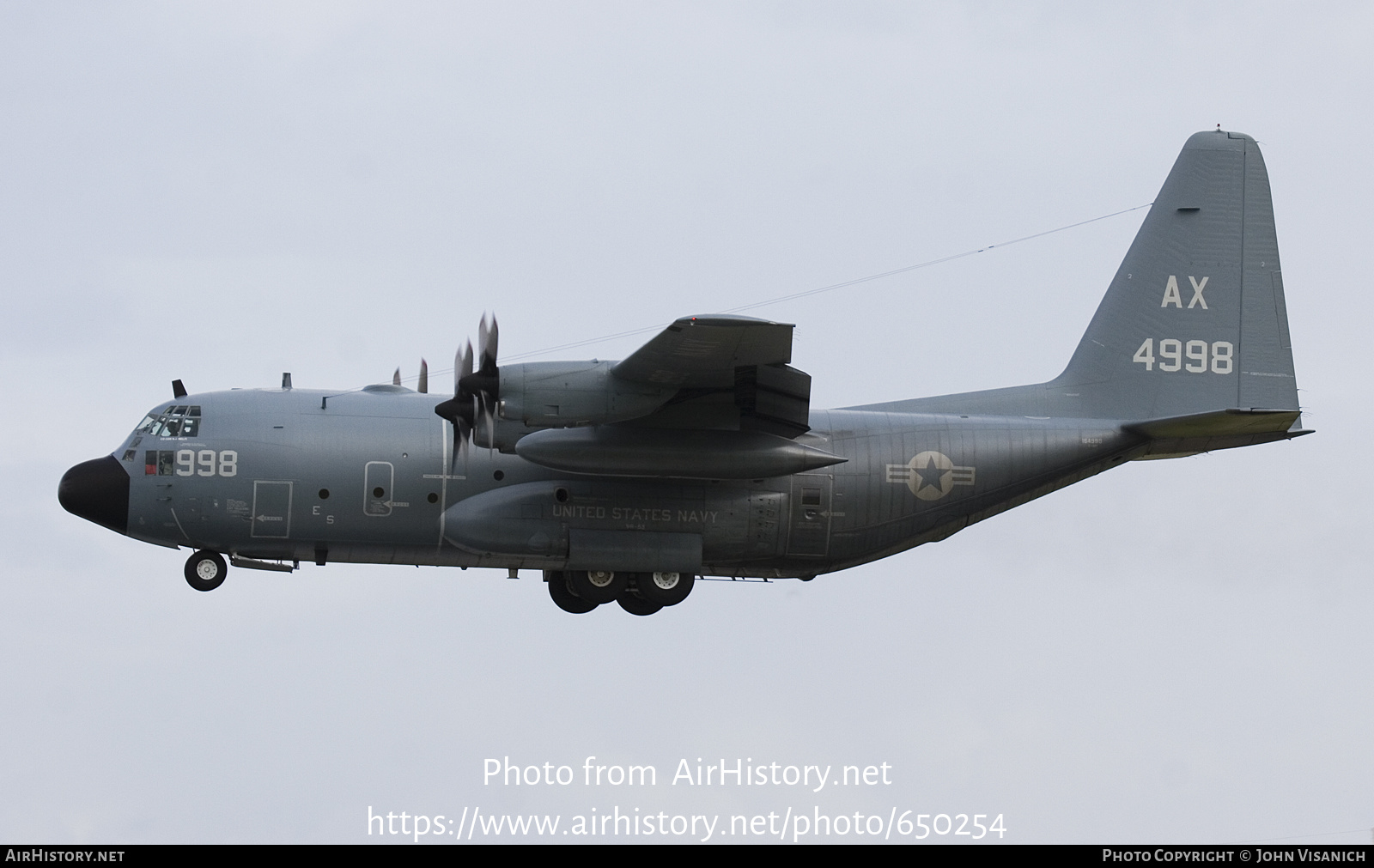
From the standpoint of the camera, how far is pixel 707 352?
21.2 meters

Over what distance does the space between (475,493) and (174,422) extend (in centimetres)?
394

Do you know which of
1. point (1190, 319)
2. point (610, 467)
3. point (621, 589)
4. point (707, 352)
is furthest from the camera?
point (1190, 319)

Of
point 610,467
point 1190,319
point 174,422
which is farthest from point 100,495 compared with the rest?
point 1190,319

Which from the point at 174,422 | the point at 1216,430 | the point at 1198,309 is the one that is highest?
the point at 1198,309

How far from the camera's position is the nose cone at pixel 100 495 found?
76.4ft

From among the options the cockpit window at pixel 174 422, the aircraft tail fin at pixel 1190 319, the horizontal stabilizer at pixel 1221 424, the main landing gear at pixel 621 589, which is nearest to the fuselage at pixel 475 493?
the cockpit window at pixel 174 422

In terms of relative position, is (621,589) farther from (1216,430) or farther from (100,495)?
(1216,430)

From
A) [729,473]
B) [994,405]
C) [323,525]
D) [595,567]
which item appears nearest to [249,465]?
[323,525]

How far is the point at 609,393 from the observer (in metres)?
21.8

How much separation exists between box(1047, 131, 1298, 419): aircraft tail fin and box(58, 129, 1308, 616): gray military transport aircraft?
323 millimetres

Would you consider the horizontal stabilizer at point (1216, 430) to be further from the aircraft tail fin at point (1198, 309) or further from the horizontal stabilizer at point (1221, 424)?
the aircraft tail fin at point (1198, 309)

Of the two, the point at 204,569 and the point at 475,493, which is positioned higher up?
the point at 475,493

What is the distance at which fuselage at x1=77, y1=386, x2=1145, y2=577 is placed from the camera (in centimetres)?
2327

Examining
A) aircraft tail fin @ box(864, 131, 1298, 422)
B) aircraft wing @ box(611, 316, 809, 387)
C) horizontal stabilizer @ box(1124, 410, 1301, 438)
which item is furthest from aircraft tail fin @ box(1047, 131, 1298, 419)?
aircraft wing @ box(611, 316, 809, 387)
